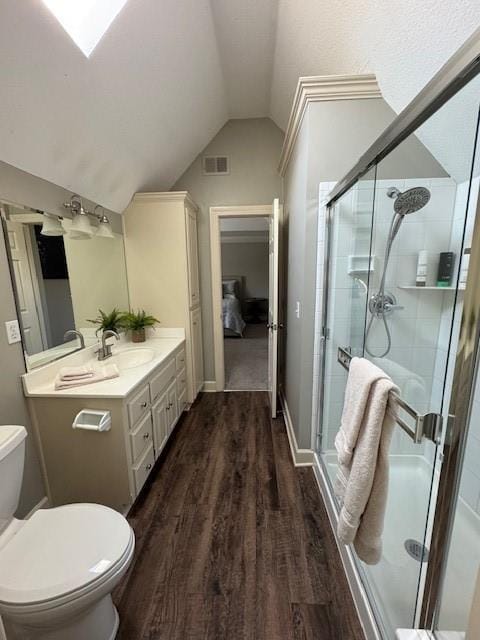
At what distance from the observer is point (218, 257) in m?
3.04

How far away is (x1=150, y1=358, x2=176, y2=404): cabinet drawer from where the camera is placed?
75.1 inches

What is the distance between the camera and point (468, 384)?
69 centimetres

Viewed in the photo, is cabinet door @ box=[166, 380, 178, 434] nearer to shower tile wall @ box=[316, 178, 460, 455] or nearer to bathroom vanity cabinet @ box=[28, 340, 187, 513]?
bathroom vanity cabinet @ box=[28, 340, 187, 513]

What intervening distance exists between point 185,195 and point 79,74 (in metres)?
1.21

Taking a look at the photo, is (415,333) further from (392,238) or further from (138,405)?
(138,405)

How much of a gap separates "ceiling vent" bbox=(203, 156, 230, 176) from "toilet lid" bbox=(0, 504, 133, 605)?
3010 millimetres

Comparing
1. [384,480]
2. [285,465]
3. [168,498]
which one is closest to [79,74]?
[384,480]

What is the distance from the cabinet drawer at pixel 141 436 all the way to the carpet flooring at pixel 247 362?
61.1 inches

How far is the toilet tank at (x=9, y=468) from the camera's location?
Answer: 1030 millimetres

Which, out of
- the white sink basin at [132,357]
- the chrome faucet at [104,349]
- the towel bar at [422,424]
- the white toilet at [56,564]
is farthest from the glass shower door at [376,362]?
the chrome faucet at [104,349]

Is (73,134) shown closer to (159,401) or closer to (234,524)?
(159,401)

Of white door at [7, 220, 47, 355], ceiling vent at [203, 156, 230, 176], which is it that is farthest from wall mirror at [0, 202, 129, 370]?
ceiling vent at [203, 156, 230, 176]

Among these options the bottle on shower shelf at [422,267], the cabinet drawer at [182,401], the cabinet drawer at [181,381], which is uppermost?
the bottle on shower shelf at [422,267]

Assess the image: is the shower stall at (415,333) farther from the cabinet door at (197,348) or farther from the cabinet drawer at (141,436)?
the cabinet door at (197,348)
